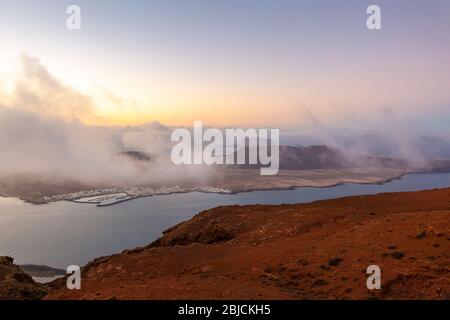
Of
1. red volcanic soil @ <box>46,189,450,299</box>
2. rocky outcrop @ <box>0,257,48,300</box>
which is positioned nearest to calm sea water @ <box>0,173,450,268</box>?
rocky outcrop @ <box>0,257,48,300</box>

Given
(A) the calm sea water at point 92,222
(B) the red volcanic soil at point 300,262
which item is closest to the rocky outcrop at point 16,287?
(B) the red volcanic soil at point 300,262

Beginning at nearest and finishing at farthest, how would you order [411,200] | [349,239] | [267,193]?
[349,239] → [411,200] → [267,193]

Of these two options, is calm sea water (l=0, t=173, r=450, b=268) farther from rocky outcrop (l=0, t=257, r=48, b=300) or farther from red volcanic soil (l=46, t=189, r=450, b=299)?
red volcanic soil (l=46, t=189, r=450, b=299)

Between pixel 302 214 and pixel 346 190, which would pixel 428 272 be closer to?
A: pixel 302 214

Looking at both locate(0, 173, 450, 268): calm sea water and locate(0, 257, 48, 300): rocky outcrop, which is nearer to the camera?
locate(0, 257, 48, 300): rocky outcrop

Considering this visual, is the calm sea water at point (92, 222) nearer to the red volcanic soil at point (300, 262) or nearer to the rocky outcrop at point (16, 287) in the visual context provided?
the rocky outcrop at point (16, 287)
